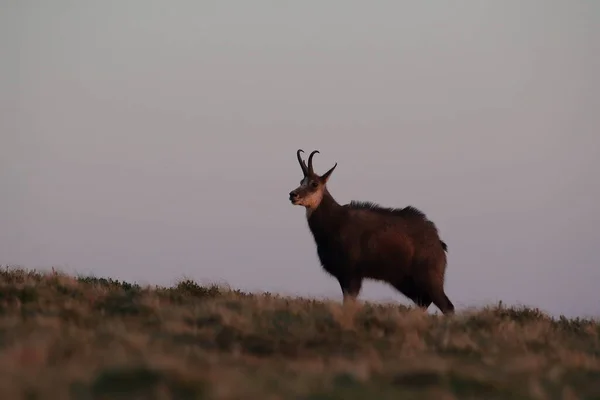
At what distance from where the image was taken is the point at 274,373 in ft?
23.5

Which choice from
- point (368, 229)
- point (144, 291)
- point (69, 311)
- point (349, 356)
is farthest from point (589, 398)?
point (368, 229)

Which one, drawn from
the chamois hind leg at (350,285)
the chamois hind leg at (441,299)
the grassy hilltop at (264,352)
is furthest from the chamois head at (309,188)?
the grassy hilltop at (264,352)

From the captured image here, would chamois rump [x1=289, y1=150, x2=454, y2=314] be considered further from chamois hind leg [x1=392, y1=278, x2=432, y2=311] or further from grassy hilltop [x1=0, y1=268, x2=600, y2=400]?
grassy hilltop [x1=0, y1=268, x2=600, y2=400]

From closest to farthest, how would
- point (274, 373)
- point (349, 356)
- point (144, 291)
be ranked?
point (274, 373) < point (349, 356) < point (144, 291)

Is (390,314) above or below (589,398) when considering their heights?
above

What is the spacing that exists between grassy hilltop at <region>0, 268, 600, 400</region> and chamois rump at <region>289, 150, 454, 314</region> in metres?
5.70

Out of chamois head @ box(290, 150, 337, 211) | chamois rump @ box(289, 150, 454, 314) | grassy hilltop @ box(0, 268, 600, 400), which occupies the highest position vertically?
chamois head @ box(290, 150, 337, 211)

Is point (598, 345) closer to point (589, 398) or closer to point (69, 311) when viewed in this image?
point (589, 398)

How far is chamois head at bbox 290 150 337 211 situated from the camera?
19938 millimetres

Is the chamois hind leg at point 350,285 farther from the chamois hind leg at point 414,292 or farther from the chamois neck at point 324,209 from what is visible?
the chamois neck at point 324,209

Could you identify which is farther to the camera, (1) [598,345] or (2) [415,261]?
(2) [415,261]

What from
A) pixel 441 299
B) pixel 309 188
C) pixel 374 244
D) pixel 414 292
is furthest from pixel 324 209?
pixel 441 299

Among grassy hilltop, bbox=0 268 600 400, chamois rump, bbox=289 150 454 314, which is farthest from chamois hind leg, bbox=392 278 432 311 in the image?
grassy hilltop, bbox=0 268 600 400

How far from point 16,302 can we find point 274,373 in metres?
5.08
